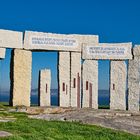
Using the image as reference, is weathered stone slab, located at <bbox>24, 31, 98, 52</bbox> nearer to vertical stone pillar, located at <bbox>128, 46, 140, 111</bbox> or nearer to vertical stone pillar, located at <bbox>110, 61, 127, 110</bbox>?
vertical stone pillar, located at <bbox>110, 61, 127, 110</bbox>

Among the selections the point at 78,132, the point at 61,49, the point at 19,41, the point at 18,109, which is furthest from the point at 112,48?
the point at 78,132

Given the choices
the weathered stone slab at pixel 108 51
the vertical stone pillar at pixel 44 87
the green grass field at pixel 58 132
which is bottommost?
the green grass field at pixel 58 132

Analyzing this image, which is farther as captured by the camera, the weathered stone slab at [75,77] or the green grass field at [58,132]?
the weathered stone slab at [75,77]

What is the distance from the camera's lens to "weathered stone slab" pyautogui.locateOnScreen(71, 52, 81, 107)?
38.3 metres

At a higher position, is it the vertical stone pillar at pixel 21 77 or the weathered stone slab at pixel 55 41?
the weathered stone slab at pixel 55 41

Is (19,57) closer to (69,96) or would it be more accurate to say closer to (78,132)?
(69,96)

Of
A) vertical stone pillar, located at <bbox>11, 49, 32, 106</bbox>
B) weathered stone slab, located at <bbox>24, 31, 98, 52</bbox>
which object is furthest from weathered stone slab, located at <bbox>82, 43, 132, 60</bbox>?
vertical stone pillar, located at <bbox>11, 49, 32, 106</bbox>

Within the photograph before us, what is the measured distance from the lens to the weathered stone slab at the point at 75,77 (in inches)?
1508

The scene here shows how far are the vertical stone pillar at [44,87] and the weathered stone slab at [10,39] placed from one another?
470 centimetres

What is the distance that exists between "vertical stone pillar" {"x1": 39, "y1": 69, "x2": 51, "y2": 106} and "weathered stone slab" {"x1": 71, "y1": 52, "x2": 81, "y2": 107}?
2671mm

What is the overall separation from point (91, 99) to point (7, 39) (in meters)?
9.18

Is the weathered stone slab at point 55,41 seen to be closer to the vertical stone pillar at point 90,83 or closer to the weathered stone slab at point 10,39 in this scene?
the weathered stone slab at point 10,39

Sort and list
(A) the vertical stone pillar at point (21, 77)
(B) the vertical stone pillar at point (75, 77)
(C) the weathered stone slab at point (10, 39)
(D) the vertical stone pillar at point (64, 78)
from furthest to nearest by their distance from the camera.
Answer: (B) the vertical stone pillar at point (75, 77) < (D) the vertical stone pillar at point (64, 78) < (A) the vertical stone pillar at point (21, 77) < (C) the weathered stone slab at point (10, 39)

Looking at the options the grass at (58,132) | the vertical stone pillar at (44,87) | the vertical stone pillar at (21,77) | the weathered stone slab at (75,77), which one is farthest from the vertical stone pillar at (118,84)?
the grass at (58,132)
